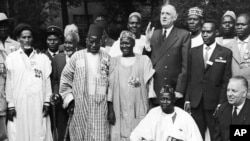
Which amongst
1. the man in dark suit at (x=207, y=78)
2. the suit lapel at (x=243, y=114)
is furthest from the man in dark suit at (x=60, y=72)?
the suit lapel at (x=243, y=114)

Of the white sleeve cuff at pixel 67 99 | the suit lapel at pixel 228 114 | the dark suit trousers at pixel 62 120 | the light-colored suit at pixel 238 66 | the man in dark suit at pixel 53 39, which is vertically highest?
the man in dark suit at pixel 53 39

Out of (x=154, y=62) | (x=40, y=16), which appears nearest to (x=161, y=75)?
(x=154, y=62)

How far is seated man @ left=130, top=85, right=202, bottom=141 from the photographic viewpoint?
244 inches

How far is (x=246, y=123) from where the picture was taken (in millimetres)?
6156

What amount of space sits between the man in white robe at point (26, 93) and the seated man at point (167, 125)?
1.59 meters

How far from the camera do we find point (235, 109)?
632 centimetres

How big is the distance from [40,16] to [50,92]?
7.75 metres

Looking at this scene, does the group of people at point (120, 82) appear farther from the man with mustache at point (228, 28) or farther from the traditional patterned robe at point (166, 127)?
the man with mustache at point (228, 28)

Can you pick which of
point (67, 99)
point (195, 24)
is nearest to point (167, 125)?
point (67, 99)

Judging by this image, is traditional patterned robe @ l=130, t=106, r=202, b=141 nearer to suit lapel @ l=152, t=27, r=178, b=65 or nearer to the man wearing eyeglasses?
the man wearing eyeglasses

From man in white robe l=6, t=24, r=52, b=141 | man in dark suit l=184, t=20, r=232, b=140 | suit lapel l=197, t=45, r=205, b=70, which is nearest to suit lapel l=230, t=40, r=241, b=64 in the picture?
man in dark suit l=184, t=20, r=232, b=140

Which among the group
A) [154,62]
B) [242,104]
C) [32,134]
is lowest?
[32,134]

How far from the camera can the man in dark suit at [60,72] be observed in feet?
24.3

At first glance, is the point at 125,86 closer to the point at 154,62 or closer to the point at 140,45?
the point at 154,62
